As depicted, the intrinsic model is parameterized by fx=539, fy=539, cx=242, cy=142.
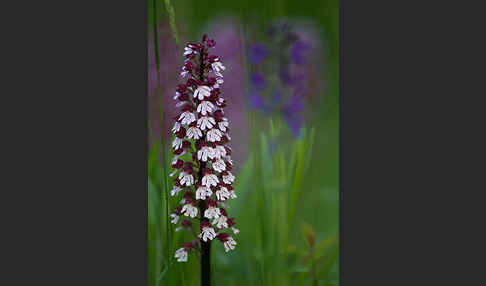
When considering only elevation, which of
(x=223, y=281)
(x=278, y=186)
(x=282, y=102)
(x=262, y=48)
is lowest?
(x=223, y=281)

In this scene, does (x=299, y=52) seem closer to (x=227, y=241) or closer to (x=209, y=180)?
(x=209, y=180)

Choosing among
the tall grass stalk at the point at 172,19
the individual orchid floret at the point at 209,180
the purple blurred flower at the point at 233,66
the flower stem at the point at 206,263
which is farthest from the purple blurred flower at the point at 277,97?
the flower stem at the point at 206,263

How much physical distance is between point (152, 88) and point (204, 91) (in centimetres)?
55

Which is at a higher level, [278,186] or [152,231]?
[278,186]

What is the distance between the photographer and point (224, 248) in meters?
3.70

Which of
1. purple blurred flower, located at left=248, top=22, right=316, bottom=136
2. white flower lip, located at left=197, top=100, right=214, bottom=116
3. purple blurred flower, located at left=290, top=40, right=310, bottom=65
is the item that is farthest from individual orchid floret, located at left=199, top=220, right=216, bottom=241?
purple blurred flower, located at left=290, top=40, right=310, bottom=65

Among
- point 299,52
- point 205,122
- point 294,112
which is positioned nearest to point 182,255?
point 205,122

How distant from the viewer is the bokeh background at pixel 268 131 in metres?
3.54

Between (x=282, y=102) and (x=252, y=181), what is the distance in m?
0.57

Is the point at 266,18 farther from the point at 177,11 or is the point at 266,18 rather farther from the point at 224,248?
the point at 224,248

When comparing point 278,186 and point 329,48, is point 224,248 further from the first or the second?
point 329,48

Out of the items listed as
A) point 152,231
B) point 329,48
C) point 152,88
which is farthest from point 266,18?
point 152,231

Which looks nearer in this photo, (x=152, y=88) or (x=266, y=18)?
(x=266, y=18)

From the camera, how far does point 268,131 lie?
359 cm
